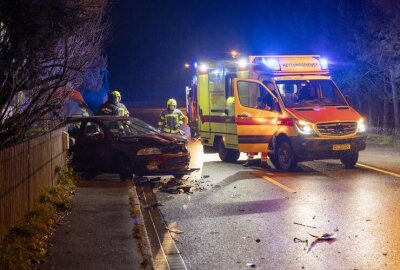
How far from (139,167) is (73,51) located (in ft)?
8.97

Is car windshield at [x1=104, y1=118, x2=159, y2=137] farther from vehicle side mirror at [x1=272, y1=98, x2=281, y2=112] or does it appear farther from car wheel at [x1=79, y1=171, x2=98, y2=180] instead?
vehicle side mirror at [x1=272, y1=98, x2=281, y2=112]

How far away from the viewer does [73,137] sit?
42.8ft

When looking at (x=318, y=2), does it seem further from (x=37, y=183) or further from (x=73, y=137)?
(x=37, y=183)

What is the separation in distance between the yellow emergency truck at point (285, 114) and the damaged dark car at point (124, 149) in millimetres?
2678

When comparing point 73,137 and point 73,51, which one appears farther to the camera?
point 73,137

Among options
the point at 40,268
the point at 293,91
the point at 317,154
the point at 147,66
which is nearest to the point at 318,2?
the point at 293,91

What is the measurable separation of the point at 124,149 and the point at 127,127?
854mm

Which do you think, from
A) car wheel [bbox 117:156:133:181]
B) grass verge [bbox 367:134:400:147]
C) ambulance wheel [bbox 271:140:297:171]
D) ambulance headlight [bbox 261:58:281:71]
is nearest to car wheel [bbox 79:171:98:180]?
car wheel [bbox 117:156:133:181]

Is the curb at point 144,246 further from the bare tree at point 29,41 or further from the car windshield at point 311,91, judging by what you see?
the car windshield at point 311,91

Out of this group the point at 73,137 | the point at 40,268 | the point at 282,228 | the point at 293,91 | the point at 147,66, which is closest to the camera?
the point at 40,268

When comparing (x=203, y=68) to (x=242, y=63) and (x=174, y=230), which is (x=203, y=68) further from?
(x=174, y=230)

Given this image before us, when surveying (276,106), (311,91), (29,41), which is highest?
(29,41)

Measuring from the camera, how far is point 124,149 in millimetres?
12148

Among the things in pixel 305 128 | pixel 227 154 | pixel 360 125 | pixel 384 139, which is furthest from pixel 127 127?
pixel 384 139
